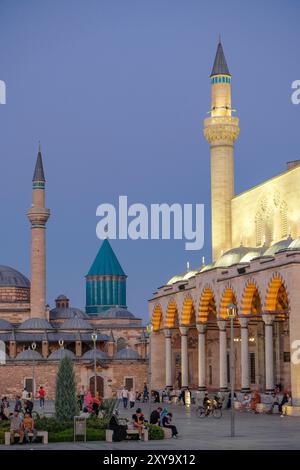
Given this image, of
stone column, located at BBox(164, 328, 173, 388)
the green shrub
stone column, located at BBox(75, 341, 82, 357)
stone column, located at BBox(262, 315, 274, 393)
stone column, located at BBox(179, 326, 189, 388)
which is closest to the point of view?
the green shrub

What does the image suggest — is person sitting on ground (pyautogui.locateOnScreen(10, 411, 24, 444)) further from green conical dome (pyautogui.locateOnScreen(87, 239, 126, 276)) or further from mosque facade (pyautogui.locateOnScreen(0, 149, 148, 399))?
green conical dome (pyautogui.locateOnScreen(87, 239, 126, 276))

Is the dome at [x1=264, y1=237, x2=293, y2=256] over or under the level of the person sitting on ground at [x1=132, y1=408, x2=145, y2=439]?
over

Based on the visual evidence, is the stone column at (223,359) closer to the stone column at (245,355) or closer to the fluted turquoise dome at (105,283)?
the stone column at (245,355)

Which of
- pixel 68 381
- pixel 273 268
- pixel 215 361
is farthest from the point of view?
pixel 215 361

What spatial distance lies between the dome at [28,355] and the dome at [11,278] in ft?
63.5

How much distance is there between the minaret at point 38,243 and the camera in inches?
3248

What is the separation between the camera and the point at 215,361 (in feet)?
198

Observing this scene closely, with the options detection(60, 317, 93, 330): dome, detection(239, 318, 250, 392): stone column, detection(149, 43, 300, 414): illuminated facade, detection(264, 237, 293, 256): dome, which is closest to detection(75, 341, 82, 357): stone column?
detection(60, 317, 93, 330): dome

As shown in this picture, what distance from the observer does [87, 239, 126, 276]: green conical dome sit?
363 feet

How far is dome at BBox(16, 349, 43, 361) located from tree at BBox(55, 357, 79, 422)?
42561 mm

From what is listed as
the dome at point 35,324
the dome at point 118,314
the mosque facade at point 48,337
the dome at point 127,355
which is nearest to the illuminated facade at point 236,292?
the mosque facade at point 48,337
